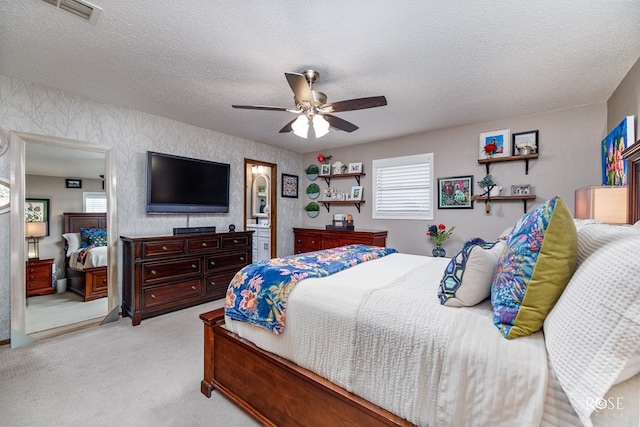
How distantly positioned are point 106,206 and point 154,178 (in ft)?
1.96

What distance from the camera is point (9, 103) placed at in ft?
8.59

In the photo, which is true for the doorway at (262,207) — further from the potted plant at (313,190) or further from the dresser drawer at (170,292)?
the dresser drawer at (170,292)

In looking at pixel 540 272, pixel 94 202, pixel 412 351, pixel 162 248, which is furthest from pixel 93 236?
pixel 540 272

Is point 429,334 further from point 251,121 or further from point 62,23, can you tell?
point 251,121

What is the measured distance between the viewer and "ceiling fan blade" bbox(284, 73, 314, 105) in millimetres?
1974

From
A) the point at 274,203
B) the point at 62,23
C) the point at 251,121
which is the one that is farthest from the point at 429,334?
the point at 274,203

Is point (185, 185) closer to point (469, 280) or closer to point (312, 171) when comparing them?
point (312, 171)

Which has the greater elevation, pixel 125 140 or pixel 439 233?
pixel 125 140

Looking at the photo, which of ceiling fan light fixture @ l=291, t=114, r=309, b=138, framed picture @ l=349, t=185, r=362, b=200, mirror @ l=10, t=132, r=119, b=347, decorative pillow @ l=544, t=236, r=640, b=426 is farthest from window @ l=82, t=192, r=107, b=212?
decorative pillow @ l=544, t=236, r=640, b=426

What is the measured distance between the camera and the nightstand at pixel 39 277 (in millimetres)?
2824

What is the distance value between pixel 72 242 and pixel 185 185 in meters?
1.35

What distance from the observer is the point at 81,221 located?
3.13 metres

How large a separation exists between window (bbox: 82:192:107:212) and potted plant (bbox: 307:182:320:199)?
10.6 feet

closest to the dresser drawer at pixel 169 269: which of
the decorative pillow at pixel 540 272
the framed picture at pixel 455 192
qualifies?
the decorative pillow at pixel 540 272
